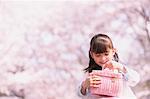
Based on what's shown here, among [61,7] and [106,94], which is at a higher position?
Result: [61,7]

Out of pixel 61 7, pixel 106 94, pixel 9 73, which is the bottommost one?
pixel 106 94

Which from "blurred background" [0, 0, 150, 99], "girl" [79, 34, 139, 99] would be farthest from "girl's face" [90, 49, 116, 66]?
"blurred background" [0, 0, 150, 99]

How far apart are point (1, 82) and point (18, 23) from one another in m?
0.41

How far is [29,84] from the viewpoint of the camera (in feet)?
9.46

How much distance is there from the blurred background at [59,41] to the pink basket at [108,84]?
122 centimetres

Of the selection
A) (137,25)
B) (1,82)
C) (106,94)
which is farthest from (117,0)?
(106,94)

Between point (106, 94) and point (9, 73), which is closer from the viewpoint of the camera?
point (106, 94)

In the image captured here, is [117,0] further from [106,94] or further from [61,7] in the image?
[106,94]

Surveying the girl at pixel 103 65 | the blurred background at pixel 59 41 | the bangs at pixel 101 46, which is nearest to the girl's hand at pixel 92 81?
the girl at pixel 103 65

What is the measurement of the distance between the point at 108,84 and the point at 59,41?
1.28 meters

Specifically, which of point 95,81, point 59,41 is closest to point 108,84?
point 95,81

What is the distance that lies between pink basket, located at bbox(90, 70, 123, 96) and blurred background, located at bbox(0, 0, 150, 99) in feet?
4.00

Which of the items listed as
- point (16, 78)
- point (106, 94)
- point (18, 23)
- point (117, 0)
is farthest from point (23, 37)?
point (106, 94)

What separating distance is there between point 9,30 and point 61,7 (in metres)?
0.38
